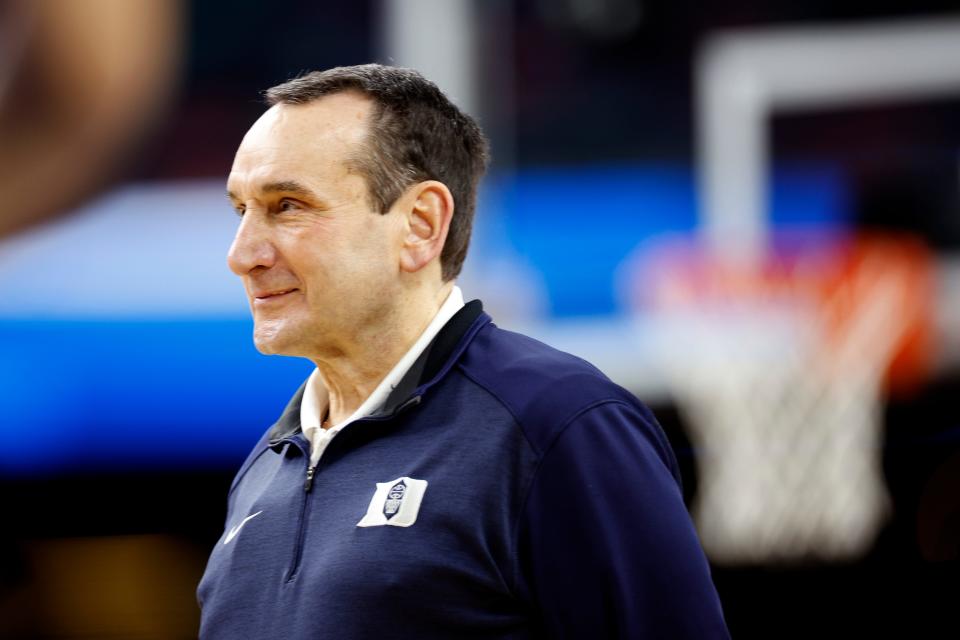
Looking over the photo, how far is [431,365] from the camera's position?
5.84 ft

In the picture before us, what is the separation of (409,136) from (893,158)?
15.1 ft

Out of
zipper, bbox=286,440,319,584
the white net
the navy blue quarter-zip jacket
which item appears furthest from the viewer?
the white net

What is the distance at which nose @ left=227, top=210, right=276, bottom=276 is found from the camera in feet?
5.99

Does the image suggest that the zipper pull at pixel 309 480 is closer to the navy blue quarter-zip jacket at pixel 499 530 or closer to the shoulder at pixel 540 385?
the navy blue quarter-zip jacket at pixel 499 530

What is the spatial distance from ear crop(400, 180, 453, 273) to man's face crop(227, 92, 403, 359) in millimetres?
21

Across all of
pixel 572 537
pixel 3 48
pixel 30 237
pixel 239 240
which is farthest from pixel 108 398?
pixel 572 537

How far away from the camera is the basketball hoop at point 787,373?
5.95 metres

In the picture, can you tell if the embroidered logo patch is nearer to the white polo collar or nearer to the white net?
the white polo collar

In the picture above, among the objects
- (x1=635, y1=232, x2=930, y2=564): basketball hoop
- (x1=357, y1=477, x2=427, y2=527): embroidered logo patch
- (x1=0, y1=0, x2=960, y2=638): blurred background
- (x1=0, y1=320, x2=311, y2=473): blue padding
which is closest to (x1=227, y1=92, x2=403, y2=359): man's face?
(x1=357, y1=477, x2=427, y2=527): embroidered logo patch

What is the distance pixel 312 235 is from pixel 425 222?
17cm

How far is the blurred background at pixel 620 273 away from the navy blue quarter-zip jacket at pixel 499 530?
4176mm

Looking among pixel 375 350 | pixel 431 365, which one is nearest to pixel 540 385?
pixel 431 365

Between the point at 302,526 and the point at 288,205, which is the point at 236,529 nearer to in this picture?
the point at 302,526

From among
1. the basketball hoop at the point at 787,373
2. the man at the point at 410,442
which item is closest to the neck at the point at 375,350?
the man at the point at 410,442
